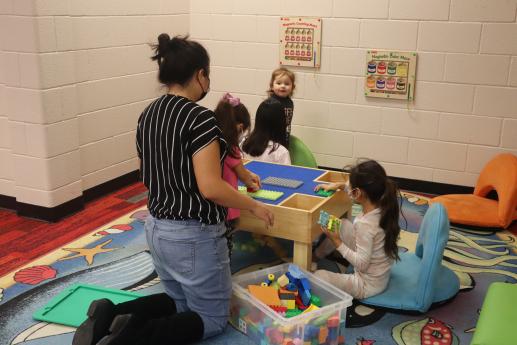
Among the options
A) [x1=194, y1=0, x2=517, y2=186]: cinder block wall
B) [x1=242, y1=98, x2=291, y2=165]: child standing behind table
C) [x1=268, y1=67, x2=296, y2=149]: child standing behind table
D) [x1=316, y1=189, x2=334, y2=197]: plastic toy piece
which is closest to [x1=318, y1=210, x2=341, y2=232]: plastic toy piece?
[x1=316, y1=189, x2=334, y2=197]: plastic toy piece

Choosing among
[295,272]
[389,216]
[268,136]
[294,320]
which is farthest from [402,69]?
[294,320]

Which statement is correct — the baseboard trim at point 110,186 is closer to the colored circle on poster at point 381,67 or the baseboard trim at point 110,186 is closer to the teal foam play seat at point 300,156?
the teal foam play seat at point 300,156

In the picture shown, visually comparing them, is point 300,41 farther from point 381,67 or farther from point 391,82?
point 391,82

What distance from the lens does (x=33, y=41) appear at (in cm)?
349

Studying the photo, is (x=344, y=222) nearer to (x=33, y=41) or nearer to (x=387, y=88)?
(x=387, y=88)

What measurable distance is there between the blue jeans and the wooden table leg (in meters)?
0.46

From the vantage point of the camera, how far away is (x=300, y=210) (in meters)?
2.67

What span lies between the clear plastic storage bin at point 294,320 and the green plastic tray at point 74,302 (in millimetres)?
583

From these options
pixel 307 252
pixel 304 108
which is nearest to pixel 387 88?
pixel 304 108

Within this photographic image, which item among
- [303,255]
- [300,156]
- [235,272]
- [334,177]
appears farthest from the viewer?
[300,156]

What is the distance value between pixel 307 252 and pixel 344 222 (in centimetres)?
31

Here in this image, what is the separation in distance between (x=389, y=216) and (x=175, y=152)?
105cm

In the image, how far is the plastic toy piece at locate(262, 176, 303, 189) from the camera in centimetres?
311

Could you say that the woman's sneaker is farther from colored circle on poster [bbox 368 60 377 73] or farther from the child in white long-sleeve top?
colored circle on poster [bbox 368 60 377 73]
